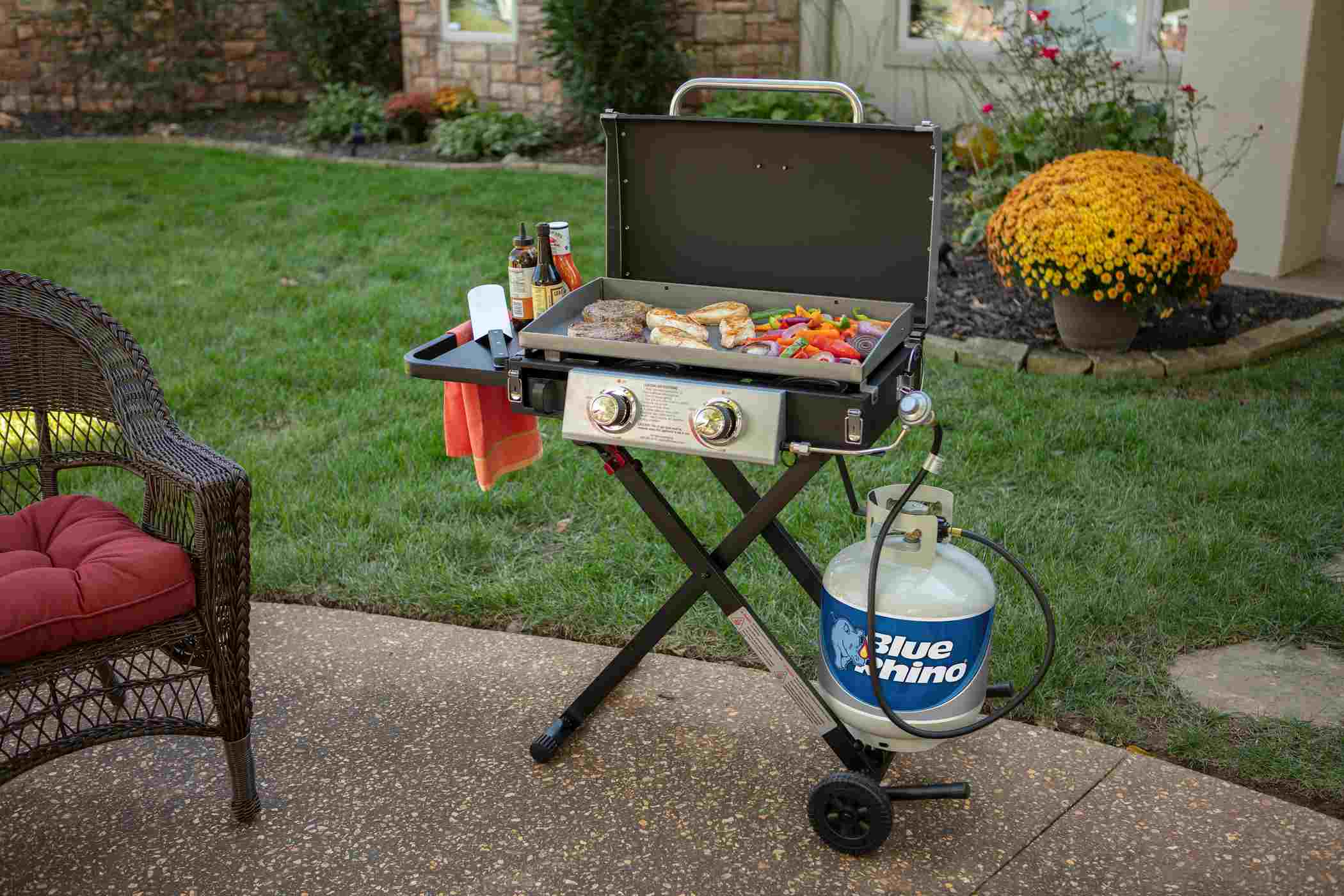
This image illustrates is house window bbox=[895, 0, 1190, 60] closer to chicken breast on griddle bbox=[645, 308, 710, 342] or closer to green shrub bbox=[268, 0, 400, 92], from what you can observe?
green shrub bbox=[268, 0, 400, 92]

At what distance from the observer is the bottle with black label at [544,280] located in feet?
8.30

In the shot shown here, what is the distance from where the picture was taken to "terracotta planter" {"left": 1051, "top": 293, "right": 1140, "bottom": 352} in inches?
198

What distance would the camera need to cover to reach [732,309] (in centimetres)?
252

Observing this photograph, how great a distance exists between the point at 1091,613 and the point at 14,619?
8.32ft

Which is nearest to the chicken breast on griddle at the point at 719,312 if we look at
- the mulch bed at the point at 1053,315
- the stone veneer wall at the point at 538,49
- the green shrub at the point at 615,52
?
the mulch bed at the point at 1053,315

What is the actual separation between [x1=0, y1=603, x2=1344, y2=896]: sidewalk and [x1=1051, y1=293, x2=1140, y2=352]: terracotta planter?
8.90 feet

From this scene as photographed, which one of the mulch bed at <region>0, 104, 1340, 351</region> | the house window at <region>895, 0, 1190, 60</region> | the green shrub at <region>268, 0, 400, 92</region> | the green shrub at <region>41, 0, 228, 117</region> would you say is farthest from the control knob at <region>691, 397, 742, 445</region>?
the green shrub at <region>41, 0, 228, 117</region>

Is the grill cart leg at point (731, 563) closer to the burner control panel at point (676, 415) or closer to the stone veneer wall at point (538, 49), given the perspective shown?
the burner control panel at point (676, 415)

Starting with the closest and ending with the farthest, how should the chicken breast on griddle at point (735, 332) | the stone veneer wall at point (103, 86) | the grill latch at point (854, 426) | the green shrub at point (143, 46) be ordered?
the grill latch at point (854, 426) < the chicken breast on griddle at point (735, 332) < the green shrub at point (143, 46) < the stone veneer wall at point (103, 86)

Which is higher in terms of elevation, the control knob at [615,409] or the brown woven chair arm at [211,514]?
the control knob at [615,409]

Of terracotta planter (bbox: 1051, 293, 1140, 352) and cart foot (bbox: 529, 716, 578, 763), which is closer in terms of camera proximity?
cart foot (bbox: 529, 716, 578, 763)

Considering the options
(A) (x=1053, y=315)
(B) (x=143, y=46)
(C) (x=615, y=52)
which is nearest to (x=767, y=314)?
(A) (x=1053, y=315)

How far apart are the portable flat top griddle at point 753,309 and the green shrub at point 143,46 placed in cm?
1047

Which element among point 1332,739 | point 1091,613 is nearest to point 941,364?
point 1091,613
